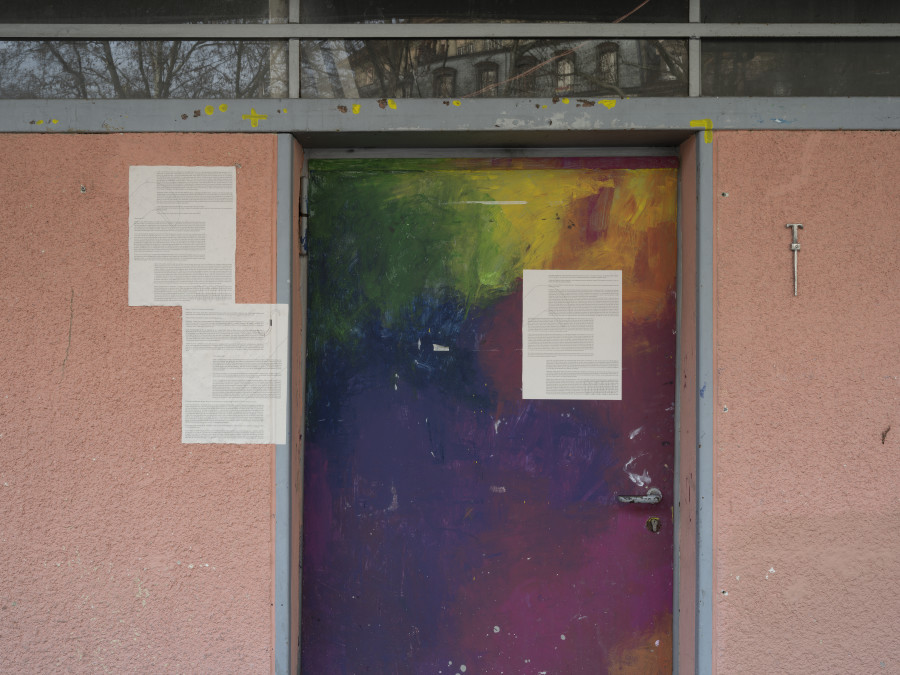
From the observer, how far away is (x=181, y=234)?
6.48ft

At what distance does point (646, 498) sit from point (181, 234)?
6.51 feet

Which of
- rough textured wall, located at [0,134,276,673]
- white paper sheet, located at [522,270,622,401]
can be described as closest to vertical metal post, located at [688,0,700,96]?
white paper sheet, located at [522,270,622,401]

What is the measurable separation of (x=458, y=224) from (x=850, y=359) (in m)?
1.48

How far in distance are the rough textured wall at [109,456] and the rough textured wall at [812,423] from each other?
1.64 m

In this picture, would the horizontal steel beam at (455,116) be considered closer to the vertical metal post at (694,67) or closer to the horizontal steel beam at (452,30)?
the vertical metal post at (694,67)

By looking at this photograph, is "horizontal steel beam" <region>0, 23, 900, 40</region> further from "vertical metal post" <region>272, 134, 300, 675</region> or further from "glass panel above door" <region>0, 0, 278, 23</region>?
"vertical metal post" <region>272, 134, 300, 675</region>

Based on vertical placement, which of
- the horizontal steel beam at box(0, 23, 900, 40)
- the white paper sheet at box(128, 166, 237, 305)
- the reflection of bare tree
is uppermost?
the horizontal steel beam at box(0, 23, 900, 40)

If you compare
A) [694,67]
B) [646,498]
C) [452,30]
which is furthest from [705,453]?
[452,30]

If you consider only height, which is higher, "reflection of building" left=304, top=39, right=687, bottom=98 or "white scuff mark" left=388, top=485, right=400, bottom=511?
"reflection of building" left=304, top=39, right=687, bottom=98

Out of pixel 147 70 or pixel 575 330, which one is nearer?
pixel 147 70

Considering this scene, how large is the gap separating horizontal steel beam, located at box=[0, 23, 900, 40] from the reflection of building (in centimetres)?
3

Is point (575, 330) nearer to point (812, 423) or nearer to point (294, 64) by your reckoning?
point (812, 423)

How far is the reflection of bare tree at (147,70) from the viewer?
198cm

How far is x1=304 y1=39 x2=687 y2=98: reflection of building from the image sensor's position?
1973 millimetres
